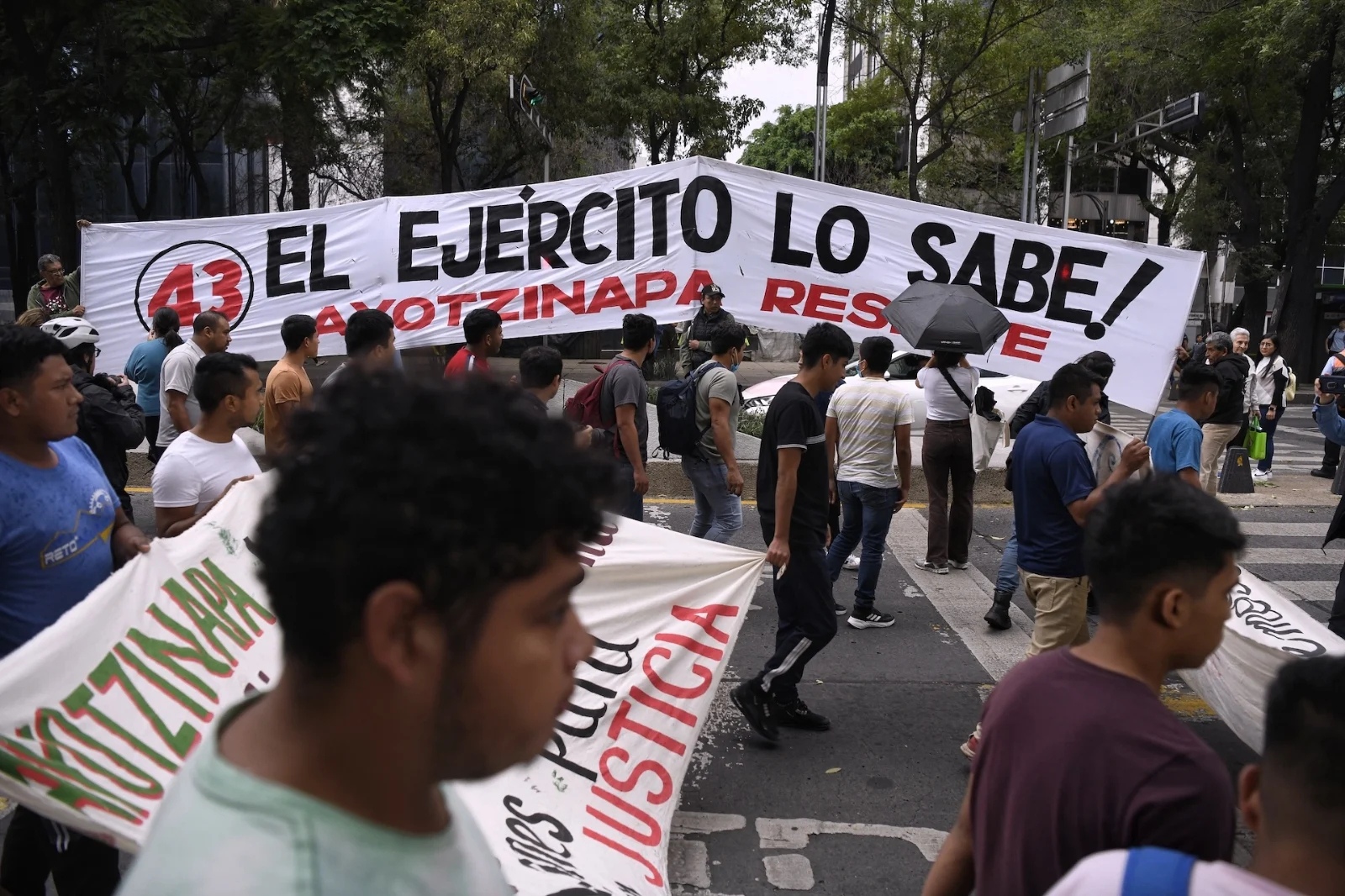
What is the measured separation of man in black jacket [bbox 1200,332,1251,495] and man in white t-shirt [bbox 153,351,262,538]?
332 inches

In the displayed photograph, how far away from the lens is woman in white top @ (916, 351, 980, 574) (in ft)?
26.2

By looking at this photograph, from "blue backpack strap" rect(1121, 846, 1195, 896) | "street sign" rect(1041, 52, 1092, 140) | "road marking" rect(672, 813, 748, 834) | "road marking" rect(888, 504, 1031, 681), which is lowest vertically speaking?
"road marking" rect(672, 813, 748, 834)

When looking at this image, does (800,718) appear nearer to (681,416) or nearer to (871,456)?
(681,416)

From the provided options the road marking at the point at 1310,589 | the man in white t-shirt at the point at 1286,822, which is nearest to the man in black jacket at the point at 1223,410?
the road marking at the point at 1310,589

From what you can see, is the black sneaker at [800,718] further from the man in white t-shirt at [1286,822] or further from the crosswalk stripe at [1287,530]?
the crosswalk stripe at [1287,530]

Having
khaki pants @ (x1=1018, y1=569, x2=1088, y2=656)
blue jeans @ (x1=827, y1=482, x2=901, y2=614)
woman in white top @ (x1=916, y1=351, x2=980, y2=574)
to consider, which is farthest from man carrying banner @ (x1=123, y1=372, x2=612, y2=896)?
woman in white top @ (x1=916, y1=351, x2=980, y2=574)

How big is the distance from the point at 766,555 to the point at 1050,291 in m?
3.35

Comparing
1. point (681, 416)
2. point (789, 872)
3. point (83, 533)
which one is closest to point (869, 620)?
point (681, 416)

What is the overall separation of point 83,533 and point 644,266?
4744 millimetres

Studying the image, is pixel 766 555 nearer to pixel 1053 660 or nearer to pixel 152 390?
pixel 1053 660

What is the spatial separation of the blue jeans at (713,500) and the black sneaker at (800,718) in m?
1.60

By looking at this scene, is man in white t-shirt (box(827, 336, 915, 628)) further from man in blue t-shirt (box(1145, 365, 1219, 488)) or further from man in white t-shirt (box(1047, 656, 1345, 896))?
man in white t-shirt (box(1047, 656, 1345, 896))

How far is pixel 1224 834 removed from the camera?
1.96m

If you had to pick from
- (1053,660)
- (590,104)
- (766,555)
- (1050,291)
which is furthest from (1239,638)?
(590,104)
